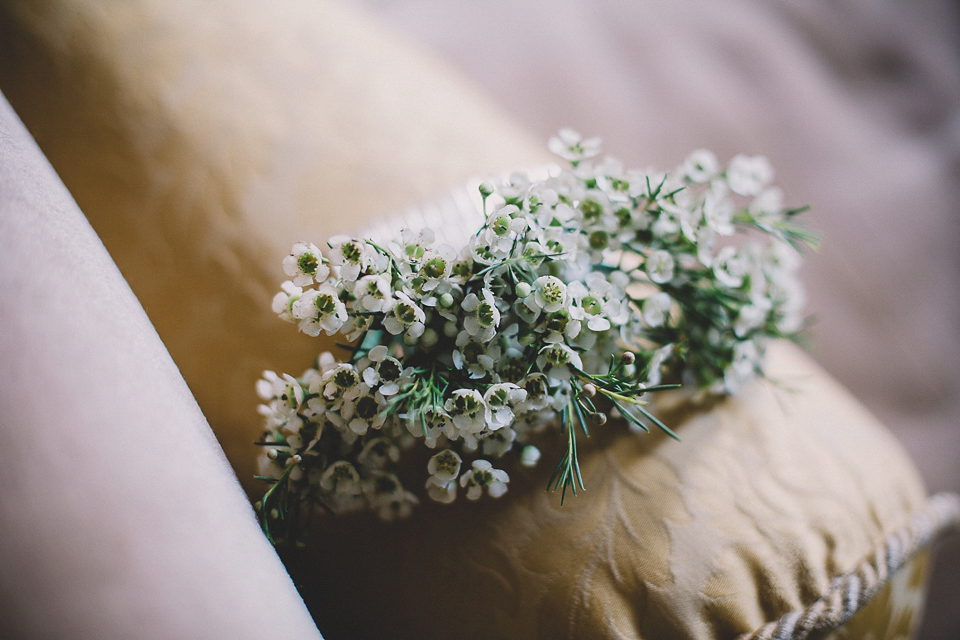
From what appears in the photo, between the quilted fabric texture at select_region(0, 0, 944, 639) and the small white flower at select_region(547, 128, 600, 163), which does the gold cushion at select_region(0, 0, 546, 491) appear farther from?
the small white flower at select_region(547, 128, 600, 163)

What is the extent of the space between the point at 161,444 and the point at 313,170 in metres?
0.35

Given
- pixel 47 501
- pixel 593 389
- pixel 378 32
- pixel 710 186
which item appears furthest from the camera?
pixel 378 32

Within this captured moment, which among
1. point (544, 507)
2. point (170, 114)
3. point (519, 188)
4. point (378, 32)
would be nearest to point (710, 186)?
point (519, 188)

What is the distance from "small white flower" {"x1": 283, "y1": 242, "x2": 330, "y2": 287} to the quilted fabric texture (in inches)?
6.0

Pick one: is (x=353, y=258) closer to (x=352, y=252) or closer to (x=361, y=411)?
(x=352, y=252)

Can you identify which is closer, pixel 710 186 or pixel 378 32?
pixel 710 186

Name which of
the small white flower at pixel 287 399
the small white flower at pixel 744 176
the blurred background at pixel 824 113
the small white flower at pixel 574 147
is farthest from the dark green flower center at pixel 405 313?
the blurred background at pixel 824 113

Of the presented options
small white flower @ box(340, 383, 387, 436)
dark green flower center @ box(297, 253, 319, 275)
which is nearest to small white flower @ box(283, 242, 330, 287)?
dark green flower center @ box(297, 253, 319, 275)

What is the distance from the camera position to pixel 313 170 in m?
0.60

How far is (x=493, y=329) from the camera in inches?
16.0

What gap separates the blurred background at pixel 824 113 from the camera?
1.08m

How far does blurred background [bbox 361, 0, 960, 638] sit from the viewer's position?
3.54ft

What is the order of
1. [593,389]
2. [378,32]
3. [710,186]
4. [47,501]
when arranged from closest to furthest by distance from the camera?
[47,501]
[593,389]
[710,186]
[378,32]

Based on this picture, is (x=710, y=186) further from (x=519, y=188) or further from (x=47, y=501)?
(x=47, y=501)
